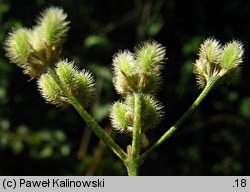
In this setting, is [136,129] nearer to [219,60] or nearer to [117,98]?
[219,60]

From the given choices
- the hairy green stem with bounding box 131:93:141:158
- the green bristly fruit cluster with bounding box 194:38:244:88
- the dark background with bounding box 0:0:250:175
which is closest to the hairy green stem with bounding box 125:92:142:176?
the hairy green stem with bounding box 131:93:141:158

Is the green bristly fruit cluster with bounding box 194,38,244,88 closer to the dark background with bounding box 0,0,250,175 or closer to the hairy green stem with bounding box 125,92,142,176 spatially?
the hairy green stem with bounding box 125,92,142,176

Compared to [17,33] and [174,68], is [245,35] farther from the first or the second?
[17,33]

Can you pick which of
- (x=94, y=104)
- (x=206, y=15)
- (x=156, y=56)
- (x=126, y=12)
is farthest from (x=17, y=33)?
(x=206, y=15)

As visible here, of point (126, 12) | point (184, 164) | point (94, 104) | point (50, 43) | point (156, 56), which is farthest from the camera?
point (184, 164)

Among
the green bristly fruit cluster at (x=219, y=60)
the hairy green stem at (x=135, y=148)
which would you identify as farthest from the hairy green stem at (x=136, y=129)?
the green bristly fruit cluster at (x=219, y=60)

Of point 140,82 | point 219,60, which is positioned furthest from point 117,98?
point 140,82
